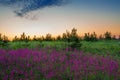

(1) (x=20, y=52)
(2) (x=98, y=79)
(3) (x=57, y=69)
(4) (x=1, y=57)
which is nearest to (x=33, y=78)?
(3) (x=57, y=69)

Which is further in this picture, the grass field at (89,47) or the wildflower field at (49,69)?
the grass field at (89,47)

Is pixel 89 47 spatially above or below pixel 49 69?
above

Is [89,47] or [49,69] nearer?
[49,69]

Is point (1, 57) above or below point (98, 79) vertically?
above

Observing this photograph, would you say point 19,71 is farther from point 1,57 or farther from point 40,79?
point 1,57

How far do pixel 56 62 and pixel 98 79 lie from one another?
13.0 feet

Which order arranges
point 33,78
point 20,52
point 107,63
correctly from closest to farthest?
point 33,78 → point 107,63 → point 20,52

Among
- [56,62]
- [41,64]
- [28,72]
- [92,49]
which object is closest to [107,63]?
[56,62]

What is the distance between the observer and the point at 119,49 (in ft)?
101

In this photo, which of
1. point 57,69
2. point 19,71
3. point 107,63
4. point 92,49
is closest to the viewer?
point 19,71

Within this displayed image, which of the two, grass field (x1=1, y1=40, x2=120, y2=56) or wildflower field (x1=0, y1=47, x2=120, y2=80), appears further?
grass field (x1=1, y1=40, x2=120, y2=56)

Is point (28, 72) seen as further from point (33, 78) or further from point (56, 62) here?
point (56, 62)

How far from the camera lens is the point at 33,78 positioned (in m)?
13.6

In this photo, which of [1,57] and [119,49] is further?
[119,49]
